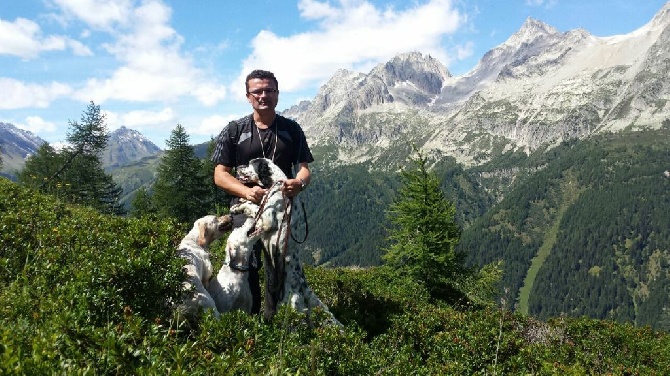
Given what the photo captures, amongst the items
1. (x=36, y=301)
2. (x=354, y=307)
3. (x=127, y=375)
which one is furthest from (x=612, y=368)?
(x=36, y=301)

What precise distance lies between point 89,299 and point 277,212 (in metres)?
2.86

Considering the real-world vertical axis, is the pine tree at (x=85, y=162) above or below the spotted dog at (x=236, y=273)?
above

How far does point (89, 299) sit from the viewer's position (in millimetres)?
4078

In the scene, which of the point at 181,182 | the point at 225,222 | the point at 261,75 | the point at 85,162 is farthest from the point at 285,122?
the point at 85,162

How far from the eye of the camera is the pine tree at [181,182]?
45.0 meters

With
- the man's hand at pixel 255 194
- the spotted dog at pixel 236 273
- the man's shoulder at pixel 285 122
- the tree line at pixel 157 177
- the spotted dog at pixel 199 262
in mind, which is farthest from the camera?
the tree line at pixel 157 177

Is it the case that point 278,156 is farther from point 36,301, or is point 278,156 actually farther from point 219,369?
point 219,369

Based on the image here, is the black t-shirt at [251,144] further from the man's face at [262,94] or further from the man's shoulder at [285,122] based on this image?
the man's face at [262,94]

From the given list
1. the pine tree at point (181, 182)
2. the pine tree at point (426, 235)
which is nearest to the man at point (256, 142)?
the pine tree at point (426, 235)

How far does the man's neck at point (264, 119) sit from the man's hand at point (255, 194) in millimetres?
1133

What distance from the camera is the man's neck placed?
22.6 ft

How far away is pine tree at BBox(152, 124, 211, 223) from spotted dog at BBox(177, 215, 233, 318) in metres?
40.2

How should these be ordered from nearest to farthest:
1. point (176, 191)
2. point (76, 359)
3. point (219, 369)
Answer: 1. point (76, 359)
2. point (219, 369)
3. point (176, 191)

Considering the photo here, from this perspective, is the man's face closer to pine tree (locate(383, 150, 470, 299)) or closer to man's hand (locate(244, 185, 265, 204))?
man's hand (locate(244, 185, 265, 204))
